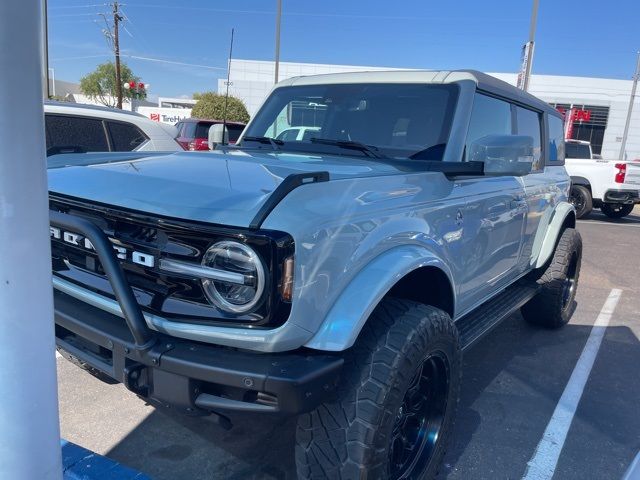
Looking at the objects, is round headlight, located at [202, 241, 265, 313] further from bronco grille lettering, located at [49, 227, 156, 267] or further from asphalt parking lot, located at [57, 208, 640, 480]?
asphalt parking lot, located at [57, 208, 640, 480]

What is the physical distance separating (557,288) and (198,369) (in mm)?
3740

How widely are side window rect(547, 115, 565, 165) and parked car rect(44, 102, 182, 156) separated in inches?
151

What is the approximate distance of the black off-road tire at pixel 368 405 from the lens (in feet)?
6.09

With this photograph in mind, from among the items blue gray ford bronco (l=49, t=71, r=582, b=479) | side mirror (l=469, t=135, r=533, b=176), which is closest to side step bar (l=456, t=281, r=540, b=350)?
blue gray ford bronco (l=49, t=71, r=582, b=479)

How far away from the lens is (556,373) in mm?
3928

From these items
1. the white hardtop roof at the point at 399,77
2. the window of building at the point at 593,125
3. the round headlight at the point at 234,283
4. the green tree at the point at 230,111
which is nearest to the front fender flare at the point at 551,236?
the white hardtop roof at the point at 399,77

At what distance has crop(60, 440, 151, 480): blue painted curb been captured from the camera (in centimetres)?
177

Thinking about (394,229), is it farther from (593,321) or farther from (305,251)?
(593,321)

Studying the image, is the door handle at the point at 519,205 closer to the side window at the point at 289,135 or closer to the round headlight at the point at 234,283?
the side window at the point at 289,135

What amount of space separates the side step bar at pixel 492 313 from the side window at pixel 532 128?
38.2 inches

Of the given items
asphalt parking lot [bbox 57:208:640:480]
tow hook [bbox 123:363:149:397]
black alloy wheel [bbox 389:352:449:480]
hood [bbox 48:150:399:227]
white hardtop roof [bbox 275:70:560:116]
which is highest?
white hardtop roof [bbox 275:70:560:116]

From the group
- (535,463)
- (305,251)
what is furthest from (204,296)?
(535,463)

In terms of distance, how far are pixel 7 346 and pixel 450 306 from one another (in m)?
2.05

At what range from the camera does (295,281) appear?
172 centimetres
